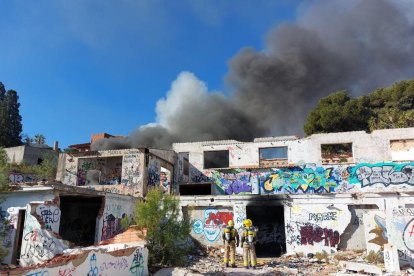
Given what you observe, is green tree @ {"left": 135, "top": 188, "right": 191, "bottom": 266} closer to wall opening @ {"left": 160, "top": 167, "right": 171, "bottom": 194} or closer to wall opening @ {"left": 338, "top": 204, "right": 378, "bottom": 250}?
wall opening @ {"left": 338, "top": 204, "right": 378, "bottom": 250}

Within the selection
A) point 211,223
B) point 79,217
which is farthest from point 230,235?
point 79,217

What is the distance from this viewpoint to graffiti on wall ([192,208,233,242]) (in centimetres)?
1836

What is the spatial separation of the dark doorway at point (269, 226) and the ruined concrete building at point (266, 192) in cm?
6

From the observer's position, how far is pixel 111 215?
16.3m

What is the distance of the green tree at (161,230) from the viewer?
1223cm

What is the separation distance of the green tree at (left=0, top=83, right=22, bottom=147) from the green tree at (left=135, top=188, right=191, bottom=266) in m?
41.1

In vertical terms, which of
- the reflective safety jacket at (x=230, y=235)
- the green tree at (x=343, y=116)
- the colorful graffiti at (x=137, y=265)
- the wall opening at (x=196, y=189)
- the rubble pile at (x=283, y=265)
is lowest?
the rubble pile at (x=283, y=265)

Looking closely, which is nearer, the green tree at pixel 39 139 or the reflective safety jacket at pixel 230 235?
the reflective safety jacket at pixel 230 235

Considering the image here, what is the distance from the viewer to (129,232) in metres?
12.8

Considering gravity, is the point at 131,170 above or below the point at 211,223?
above

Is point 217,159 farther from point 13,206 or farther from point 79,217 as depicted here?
point 13,206

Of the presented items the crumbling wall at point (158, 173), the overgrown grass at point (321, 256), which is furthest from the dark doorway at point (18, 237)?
the overgrown grass at point (321, 256)

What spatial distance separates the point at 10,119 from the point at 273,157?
129 feet

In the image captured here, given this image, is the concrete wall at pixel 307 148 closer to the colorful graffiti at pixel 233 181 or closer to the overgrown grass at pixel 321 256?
the colorful graffiti at pixel 233 181
